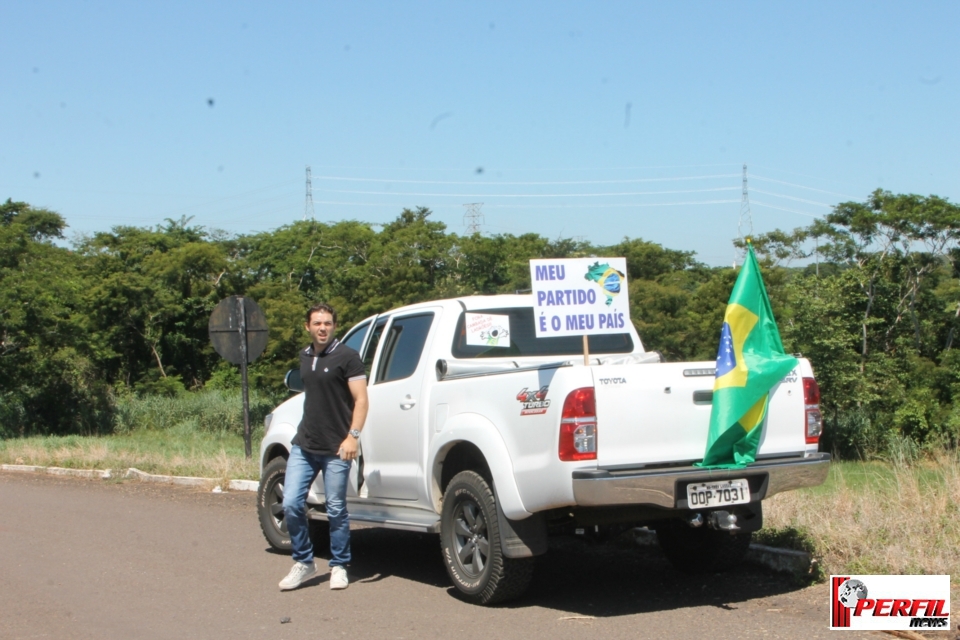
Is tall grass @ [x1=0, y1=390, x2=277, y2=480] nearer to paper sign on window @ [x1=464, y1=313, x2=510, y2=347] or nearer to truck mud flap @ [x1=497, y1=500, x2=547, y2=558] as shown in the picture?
paper sign on window @ [x1=464, y1=313, x2=510, y2=347]

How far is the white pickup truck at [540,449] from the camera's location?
19.8 feet

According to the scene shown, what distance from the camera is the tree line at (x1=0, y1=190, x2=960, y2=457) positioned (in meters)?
33.3

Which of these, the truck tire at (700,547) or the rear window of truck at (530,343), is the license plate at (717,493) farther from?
the rear window of truck at (530,343)

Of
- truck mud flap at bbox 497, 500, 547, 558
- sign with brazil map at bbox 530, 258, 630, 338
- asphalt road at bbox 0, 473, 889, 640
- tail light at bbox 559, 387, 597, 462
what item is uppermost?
sign with brazil map at bbox 530, 258, 630, 338

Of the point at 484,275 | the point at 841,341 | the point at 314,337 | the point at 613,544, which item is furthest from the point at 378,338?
the point at 484,275

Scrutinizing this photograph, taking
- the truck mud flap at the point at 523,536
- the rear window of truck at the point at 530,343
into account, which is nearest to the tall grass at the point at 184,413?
the rear window of truck at the point at 530,343

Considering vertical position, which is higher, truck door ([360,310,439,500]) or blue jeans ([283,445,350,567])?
truck door ([360,310,439,500])

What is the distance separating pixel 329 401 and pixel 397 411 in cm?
58

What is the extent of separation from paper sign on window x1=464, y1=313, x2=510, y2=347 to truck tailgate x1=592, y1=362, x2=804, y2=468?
174 centimetres

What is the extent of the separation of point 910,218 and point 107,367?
35021mm

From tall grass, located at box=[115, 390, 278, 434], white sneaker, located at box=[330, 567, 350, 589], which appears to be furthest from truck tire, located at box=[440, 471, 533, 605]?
tall grass, located at box=[115, 390, 278, 434]

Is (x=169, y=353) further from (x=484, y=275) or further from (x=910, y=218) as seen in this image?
(x=910, y=218)

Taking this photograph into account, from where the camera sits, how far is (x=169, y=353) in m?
50.0

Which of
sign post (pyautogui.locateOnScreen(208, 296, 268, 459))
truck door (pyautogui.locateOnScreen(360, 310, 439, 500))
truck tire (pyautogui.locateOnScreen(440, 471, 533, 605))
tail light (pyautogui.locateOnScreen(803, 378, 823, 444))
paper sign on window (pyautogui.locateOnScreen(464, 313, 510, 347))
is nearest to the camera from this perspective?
truck tire (pyautogui.locateOnScreen(440, 471, 533, 605))
